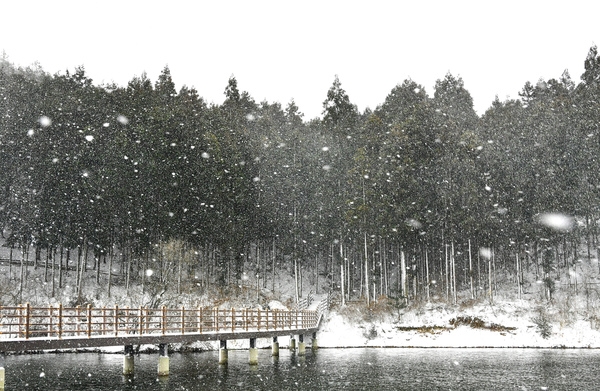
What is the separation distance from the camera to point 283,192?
56.2m

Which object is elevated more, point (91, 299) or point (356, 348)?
point (91, 299)

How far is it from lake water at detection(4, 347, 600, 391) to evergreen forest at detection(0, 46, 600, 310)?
1040 cm

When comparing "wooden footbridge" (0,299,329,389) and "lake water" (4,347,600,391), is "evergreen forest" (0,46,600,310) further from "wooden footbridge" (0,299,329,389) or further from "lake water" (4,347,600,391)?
"lake water" (4,347,600,391)

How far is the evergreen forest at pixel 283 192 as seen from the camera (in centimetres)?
4600

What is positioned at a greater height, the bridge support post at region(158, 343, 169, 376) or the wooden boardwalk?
the wooden boardwalk

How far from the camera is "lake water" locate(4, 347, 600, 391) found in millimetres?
22078

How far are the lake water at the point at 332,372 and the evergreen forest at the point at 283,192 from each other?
10.4 meters

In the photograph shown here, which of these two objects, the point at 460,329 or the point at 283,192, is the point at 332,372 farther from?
the point at 283,192

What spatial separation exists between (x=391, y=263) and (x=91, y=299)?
28062 mm

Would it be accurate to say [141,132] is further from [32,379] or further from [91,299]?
[32,379]

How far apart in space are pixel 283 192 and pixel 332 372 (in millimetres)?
30612

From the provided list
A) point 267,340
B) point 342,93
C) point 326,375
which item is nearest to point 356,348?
point 267,340

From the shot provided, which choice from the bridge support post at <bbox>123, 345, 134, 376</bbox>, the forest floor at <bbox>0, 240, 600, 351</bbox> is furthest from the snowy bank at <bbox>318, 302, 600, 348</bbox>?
the bridge support post at <bbox>123, 345, 134, 376</bbox>

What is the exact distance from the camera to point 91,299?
4469 cm
